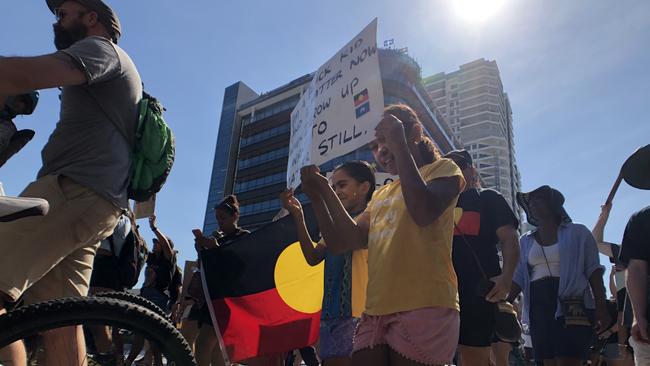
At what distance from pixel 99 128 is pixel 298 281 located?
2.40 m

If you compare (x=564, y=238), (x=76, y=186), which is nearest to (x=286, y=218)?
(x=564, y=238)

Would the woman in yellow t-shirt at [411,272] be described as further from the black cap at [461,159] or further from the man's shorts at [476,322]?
the black cap at [461,159]

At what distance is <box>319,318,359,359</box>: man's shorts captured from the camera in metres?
2.84

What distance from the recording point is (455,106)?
11194 centimetres

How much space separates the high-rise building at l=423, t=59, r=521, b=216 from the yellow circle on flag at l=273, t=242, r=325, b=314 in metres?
101

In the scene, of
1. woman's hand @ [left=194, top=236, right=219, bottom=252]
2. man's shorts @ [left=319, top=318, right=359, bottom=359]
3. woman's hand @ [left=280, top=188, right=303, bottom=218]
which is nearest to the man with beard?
woman's hand @ [left=280, top=188, right=303, bottom=218]

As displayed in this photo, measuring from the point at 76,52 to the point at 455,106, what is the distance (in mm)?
116047

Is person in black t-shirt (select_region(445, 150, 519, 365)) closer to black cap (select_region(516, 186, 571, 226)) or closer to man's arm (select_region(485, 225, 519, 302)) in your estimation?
man's arm (select_region(485, 225, 519, 302))

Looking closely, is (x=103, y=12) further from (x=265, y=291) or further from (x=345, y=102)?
(x=345, y=102)

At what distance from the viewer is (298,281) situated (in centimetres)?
399

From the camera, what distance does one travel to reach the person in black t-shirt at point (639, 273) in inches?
92.3

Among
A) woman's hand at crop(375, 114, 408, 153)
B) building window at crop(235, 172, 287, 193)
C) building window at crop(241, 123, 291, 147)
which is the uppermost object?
building window at crop(241, 123, 291, 147)

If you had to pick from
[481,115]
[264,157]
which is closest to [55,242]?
[264,157]

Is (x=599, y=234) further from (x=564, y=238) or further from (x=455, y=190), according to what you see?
(x=455, y=190)
